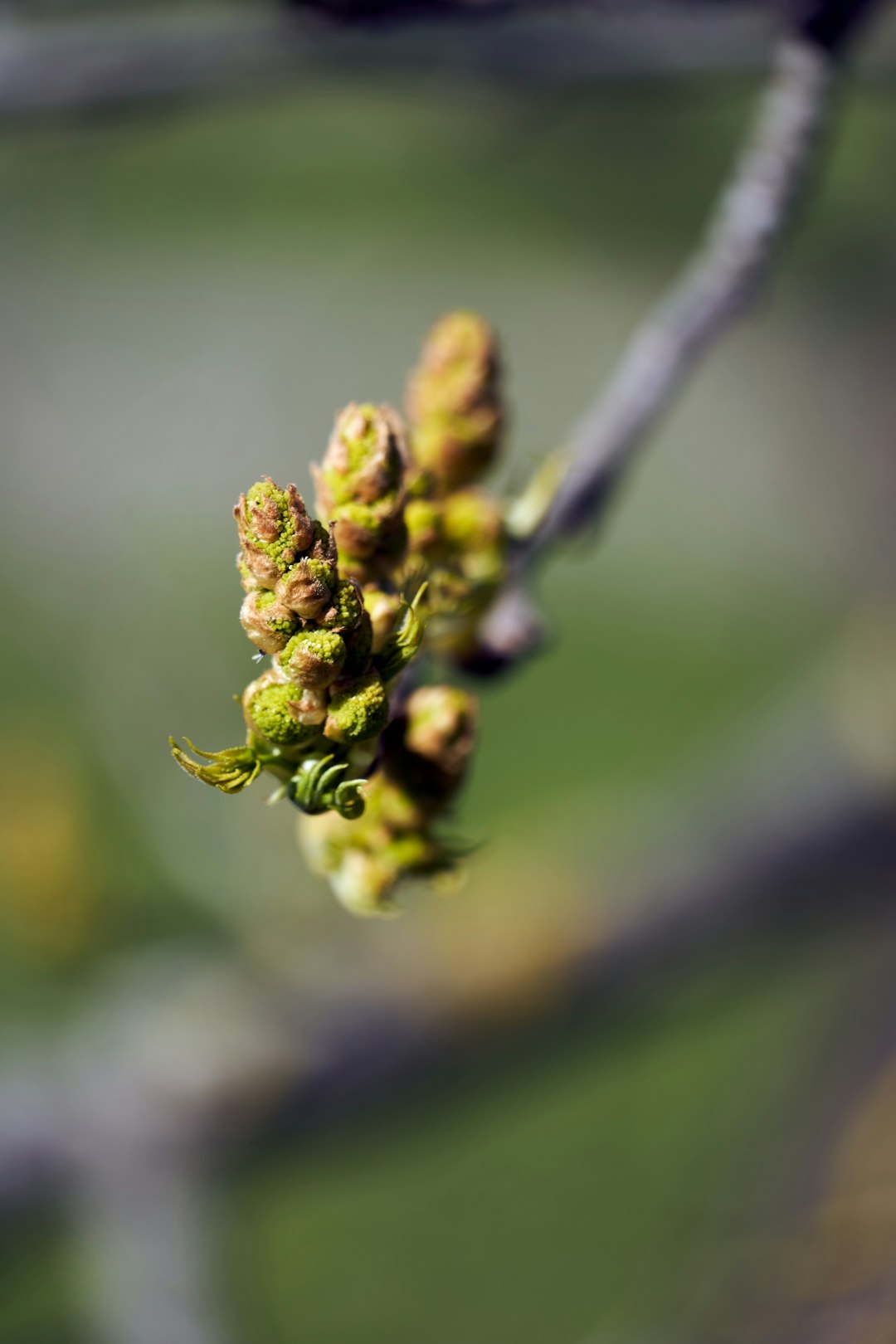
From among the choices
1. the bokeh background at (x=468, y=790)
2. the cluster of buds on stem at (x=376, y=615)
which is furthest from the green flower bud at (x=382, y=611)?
the bokeh background at (x=468, y=790)

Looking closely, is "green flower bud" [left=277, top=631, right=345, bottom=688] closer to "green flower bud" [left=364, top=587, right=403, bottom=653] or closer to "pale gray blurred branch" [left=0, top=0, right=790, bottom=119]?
"green flower bud" [left=364, top=587, right=403, bottom=653]

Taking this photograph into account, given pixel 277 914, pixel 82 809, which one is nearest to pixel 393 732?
pixel 277 914

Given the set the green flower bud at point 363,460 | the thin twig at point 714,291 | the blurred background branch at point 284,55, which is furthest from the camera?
the blurred background branch at point 284,55

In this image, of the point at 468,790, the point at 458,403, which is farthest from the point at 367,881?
the point at 468,790

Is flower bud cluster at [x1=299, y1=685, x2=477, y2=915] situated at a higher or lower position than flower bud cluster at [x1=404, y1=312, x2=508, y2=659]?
lower

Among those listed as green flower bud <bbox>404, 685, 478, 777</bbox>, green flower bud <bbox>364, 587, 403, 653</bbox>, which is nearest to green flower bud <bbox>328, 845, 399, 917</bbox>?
green flower bud <bbox>404, 685, 478, 777</bbox>

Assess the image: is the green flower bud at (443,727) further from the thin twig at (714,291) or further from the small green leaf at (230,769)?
the thin twig at (714,291)
